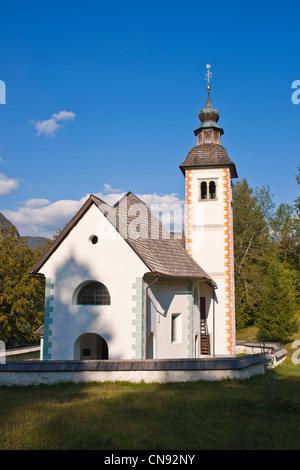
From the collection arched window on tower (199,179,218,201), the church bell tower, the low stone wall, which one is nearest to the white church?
the low stone wall

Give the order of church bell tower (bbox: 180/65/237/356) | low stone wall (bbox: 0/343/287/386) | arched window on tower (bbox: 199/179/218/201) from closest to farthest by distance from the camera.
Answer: low stone wall (bbox: 0/343/287/386), church bell tower (bbox: 180/65/237/356), arched window on tower (bbox: 199/179/218/201)

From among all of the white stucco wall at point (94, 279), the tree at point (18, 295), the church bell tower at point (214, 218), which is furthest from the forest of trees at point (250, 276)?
the white stucco wall at point (94, 279)

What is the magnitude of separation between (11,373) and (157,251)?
321 inches

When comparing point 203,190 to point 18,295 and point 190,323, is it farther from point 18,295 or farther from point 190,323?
point 18,295

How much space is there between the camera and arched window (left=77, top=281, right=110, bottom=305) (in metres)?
16.4

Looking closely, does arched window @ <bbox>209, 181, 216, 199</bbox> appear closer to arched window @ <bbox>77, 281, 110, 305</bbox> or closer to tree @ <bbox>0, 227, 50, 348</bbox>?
arched window @ <bbox>77, 281, 110, 305</bbox>

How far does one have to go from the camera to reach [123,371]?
1305 cm

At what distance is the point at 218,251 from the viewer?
23.9 metres

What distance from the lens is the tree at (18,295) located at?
30780 millimetres

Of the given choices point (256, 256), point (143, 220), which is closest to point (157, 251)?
point (143, 220)

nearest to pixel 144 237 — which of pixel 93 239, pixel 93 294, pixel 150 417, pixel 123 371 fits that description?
pixel 93 239

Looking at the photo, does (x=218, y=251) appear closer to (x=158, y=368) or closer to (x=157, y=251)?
(x=157, y=251)

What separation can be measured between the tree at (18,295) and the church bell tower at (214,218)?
520 inches

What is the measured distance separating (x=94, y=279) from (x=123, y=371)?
4400 mm
